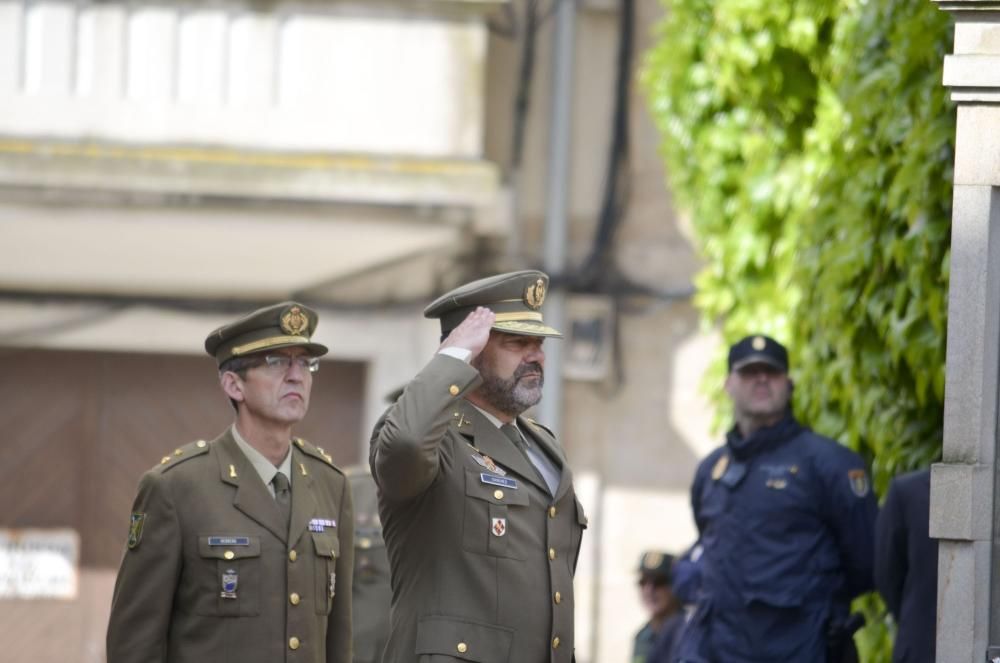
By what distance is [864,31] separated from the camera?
8281 mm

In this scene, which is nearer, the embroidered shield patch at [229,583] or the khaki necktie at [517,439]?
the khaki necktie at [517,439]

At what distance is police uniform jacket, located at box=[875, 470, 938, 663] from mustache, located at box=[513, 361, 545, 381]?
7.03 feet

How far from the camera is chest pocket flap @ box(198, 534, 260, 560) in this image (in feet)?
18.6

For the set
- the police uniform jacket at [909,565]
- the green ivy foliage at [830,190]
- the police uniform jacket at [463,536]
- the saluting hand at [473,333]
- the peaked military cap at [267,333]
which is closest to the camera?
the police uniform jacket at [463,536]

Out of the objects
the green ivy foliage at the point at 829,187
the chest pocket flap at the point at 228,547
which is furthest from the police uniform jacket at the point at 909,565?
the chest pocket flap at the point at 228,547

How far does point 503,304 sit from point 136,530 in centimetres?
125

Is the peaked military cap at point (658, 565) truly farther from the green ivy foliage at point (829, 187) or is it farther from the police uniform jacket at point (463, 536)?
the police uniform jacket at point (463, 536)

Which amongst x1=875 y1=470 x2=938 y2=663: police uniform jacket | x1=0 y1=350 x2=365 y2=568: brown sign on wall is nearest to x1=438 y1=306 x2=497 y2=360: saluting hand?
x1=875 y1=470 x2=938 y2=663: police uniform jacket

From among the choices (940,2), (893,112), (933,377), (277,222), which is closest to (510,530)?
(940,2)

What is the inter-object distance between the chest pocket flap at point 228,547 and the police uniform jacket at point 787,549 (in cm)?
233

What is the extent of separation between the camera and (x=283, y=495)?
5.93m

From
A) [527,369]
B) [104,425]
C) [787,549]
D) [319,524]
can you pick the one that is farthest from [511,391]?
[104,425]

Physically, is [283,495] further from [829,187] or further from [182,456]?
[829,187]

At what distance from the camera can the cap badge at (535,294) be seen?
5.39m
